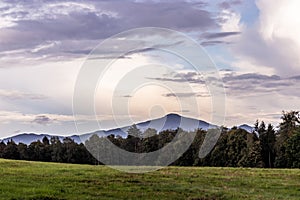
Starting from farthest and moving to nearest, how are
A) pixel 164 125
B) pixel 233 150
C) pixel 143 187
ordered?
pixel 233 150, pixel 164 125, pixel 143 187

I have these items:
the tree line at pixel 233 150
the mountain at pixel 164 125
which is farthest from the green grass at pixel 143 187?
the tree line at pixel 233 150

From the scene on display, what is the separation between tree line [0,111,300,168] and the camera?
6906cm

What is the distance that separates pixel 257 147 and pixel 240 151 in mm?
2626

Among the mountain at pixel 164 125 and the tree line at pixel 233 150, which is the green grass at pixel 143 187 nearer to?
the mountain at pixel 164 125

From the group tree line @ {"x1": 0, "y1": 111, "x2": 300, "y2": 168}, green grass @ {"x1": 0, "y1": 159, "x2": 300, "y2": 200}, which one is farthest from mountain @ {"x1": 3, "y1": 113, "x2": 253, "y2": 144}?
tree line @ {"x1": 0, "y1": 111, "x2": 300, "y2": 168}

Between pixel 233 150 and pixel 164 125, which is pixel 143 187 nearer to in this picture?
pixel 164 125

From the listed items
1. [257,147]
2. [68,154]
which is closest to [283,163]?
[257,147]

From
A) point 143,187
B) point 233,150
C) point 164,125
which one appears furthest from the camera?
point 233,150

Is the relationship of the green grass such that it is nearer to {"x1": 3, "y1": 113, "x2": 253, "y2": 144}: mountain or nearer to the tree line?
{"x1": 3, "y1": 113, "x2": 253, "y2": 144}: mountain

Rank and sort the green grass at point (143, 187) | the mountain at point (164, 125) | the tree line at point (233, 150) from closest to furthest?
the green grass at point (143, 187) < the mountain at point (164, 125) < the tree line at point (233, 150)

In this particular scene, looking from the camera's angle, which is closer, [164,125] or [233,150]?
[164,125]

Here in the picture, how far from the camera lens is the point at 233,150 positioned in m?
76.7

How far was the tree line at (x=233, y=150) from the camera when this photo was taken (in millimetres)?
69062

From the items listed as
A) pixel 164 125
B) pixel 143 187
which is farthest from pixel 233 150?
pixel 143 187
